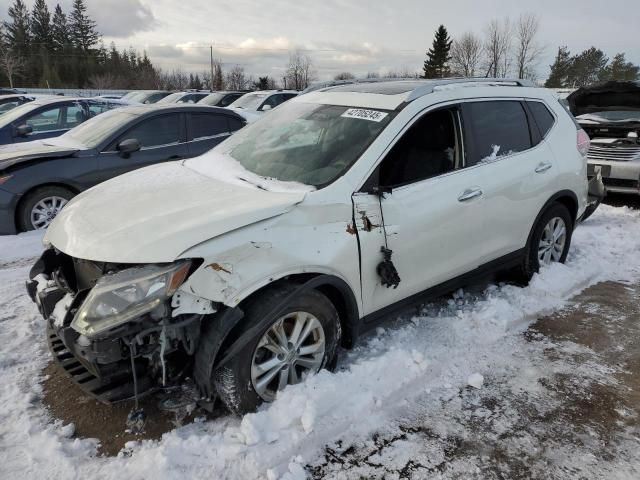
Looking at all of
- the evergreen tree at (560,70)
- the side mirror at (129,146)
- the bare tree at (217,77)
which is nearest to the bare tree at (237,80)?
the bare tree at (217,77)

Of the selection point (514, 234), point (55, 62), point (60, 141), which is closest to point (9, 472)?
point (514, 234)

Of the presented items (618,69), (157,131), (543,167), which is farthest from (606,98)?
(618,69)

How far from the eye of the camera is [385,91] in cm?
368

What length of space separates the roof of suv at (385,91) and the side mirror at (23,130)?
6.00m

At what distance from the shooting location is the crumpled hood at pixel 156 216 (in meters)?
2.51

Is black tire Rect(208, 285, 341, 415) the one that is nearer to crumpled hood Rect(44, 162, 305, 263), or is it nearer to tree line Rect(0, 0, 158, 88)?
crumpled hood Rect(44, 162, 305, 263)

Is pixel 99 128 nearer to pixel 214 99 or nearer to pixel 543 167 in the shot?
pixel 543 167

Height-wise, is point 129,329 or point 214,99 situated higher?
point 214,99

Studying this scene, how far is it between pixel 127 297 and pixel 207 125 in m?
5.50

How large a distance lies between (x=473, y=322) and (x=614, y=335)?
1.16 meters

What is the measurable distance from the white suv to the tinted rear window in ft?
0.33

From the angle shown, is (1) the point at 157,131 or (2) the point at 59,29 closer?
(1) the point at 157,131

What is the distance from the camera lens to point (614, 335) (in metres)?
3.99

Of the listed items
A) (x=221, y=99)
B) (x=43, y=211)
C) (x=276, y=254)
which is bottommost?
(x=43, y=211)
